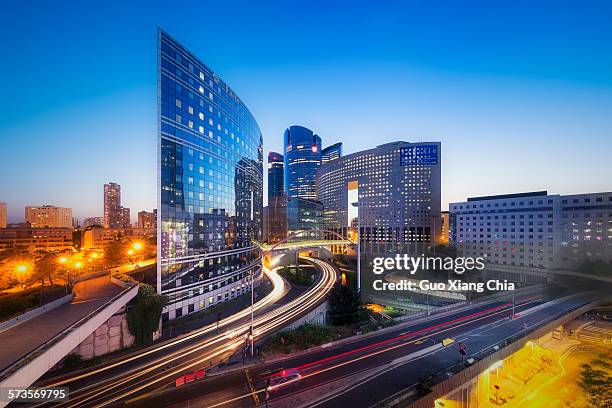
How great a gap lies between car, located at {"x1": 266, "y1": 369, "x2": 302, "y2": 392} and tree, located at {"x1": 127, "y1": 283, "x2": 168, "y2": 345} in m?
16.3

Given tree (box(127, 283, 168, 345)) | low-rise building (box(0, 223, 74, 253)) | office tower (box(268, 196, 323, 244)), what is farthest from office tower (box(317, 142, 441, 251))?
low-rise building (box(0, 223, 74, 253))

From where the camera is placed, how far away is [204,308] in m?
37.6

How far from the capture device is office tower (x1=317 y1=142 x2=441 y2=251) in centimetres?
13575

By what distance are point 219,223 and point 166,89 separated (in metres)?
21.6

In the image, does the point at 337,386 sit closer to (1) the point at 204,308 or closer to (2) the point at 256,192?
(1) the point at 204,308

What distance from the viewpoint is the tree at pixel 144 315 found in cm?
2620

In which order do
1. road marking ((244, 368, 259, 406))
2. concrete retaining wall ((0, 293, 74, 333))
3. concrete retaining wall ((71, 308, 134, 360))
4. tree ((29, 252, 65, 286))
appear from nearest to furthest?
road marking ((244, 368, 259, 406))
concrete retaining wall ((0, 293, 74, 333))
concrete retaining wall ((71, 308, 134, 360))
tree ((29, 252, 65, 286))

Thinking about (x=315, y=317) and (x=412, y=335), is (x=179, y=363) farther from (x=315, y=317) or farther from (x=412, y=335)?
(x=412, y=335)

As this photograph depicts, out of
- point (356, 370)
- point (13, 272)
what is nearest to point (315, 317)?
point (356, 370)

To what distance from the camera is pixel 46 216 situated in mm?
169375

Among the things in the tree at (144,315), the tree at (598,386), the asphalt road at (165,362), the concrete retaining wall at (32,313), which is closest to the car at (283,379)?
the asphalt road at (165,362)

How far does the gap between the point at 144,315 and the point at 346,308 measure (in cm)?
2395

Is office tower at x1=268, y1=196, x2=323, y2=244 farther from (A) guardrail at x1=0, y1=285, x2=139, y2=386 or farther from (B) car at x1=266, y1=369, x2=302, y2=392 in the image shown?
(B) car at x1=266, y1=369, x2=302, y2=392

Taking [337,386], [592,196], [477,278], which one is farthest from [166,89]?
[592,196]
